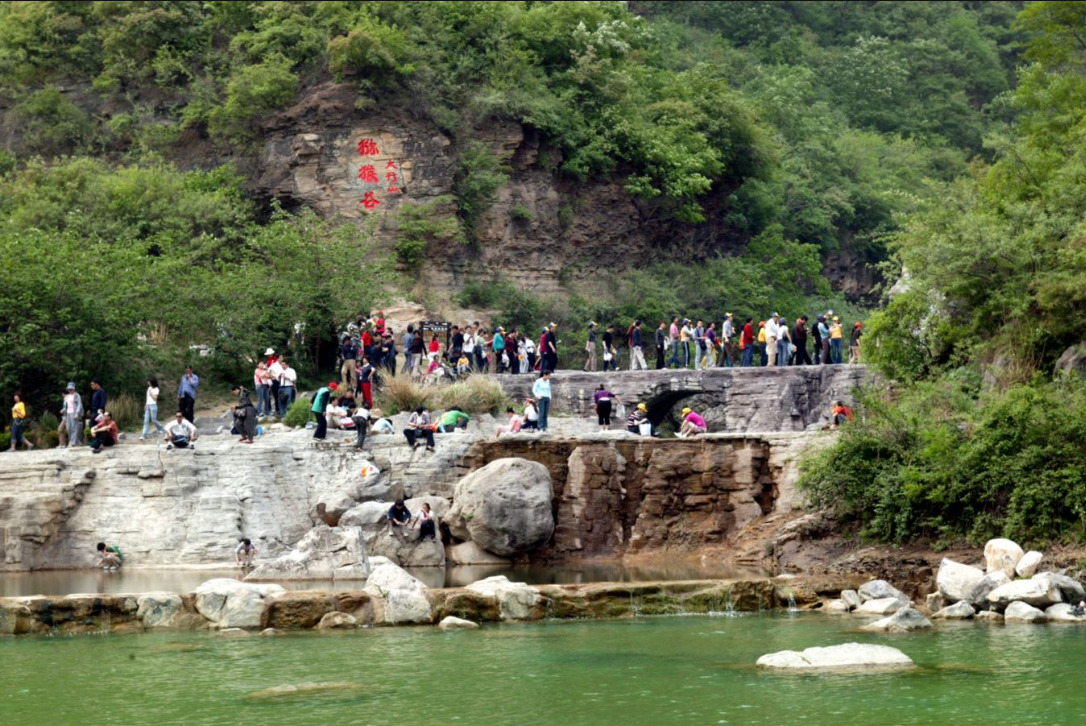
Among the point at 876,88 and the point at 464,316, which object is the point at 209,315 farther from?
the point at 876,88

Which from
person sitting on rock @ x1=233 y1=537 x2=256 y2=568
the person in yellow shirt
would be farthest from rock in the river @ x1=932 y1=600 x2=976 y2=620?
the person in yellow shirt

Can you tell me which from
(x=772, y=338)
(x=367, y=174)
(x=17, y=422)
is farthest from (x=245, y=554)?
(x=367, y=174)

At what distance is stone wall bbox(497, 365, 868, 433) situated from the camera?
37.1 meters

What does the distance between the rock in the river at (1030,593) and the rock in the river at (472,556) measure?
11.0 metres

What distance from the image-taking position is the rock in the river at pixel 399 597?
21734 millimetres

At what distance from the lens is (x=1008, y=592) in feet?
70.9

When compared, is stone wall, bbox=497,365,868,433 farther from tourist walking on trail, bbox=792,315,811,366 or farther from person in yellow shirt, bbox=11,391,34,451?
person in yellow shirt, bbox=11,391,34,451

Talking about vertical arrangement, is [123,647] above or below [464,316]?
below

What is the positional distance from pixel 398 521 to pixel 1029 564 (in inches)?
478

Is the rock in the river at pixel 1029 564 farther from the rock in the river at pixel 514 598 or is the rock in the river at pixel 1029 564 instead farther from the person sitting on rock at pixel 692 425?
the person sitting on rock at pixel 692 425

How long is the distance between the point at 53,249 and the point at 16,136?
724 inches

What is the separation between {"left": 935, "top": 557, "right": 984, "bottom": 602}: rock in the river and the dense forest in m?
2.36

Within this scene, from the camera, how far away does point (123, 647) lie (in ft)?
65.6

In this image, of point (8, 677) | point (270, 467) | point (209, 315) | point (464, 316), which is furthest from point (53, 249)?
point (8, 677)
